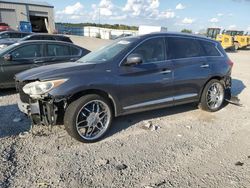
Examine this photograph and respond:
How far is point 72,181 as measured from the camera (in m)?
3.38

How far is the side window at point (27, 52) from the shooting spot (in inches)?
292

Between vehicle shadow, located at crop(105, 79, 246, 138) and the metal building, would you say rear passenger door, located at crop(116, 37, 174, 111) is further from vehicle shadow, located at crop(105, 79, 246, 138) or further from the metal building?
the metal building

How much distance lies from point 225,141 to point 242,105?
2585 mm

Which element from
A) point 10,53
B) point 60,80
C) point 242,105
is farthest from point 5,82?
point 242,105

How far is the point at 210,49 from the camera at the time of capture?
6.18 m

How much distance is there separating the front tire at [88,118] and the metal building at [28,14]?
121 ft

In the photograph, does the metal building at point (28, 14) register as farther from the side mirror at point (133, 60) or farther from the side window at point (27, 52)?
the side mirror at point (133, 60)

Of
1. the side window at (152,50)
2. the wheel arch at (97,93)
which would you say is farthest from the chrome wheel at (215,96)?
the wheel arch at (97,93)

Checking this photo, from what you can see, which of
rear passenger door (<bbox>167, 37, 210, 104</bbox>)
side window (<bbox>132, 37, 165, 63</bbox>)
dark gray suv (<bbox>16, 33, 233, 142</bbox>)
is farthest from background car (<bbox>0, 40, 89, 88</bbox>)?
rear passenger door (<bbox>167, 37, 210, 104</bbox>)

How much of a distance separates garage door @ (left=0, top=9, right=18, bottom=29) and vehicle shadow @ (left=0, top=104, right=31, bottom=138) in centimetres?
3905

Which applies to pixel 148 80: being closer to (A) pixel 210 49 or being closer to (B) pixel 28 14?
(A) pixel 210 49

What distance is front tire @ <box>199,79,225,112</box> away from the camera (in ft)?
19.8

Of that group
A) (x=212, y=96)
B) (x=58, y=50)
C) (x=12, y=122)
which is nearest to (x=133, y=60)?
(x=212, y=96)

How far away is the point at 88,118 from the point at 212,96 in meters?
3.25
